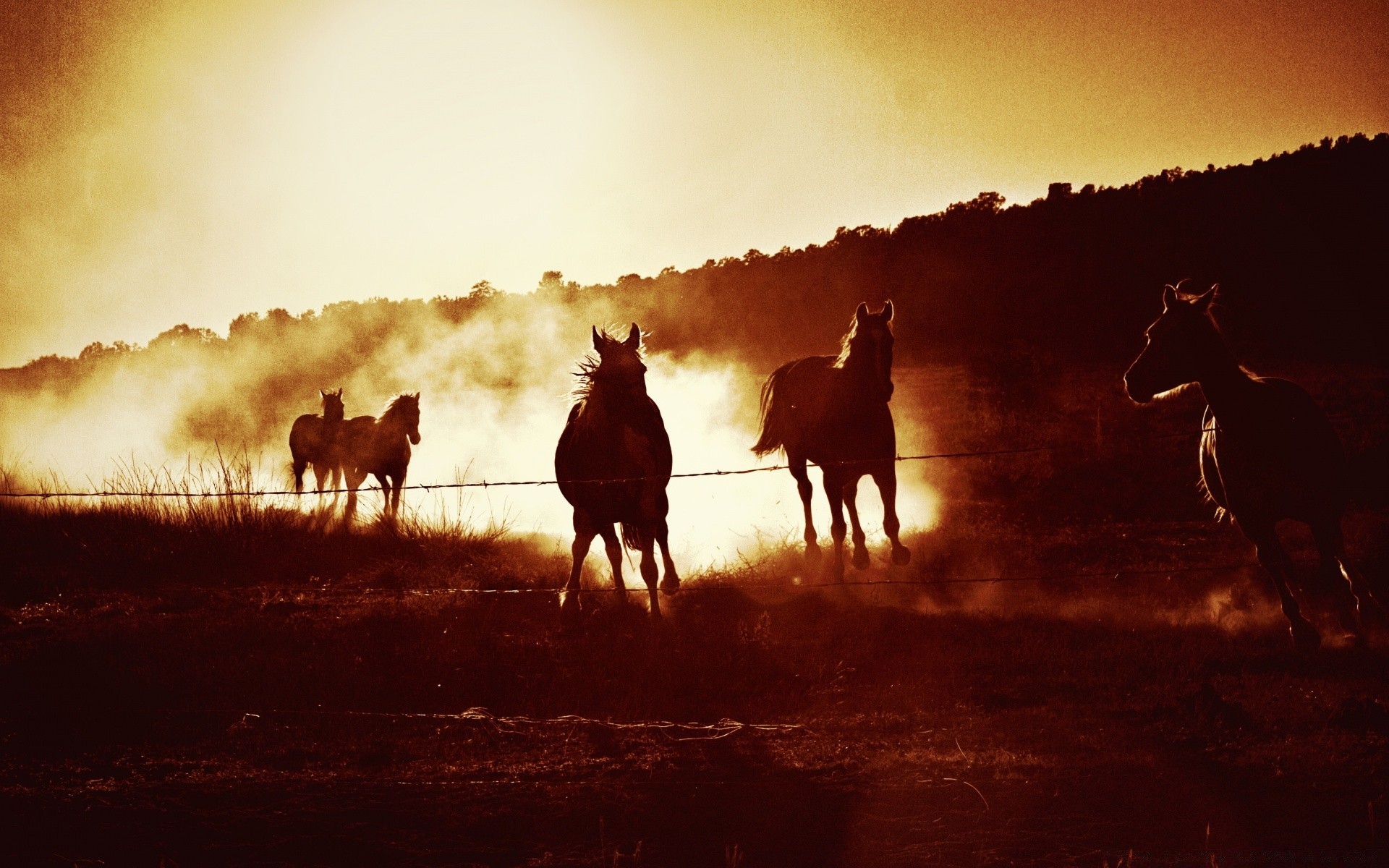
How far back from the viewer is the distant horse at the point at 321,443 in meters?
22.3

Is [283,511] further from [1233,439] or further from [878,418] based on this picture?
[1233,439]

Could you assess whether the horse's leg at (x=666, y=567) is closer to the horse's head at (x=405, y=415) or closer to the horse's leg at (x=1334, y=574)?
the horse's leg at (x=1334, y=574)

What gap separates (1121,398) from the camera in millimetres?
34406

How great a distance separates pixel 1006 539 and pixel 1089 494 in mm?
5827

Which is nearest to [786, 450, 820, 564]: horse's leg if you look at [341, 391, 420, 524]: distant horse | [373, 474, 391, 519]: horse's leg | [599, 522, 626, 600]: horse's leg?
[599, 522, 626, 600]: horse's leg

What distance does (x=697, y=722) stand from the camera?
706cm

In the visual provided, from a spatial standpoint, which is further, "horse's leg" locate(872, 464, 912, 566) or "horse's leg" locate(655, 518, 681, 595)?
"horse's leg" locate(872, 464, 912, 566)

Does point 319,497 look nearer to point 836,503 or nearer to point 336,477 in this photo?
point 336,477

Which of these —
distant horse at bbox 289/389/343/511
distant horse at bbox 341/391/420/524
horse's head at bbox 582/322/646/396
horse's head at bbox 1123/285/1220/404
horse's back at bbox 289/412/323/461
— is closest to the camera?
horse's head at bbox 1123/285/1220/404

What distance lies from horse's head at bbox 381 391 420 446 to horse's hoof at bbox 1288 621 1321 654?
55.7 feet

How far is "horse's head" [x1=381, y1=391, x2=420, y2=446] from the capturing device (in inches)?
826

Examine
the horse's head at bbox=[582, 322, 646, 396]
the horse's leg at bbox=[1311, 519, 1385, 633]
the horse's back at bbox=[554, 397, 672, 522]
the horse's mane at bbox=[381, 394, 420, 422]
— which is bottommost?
the horse's leg at bbox=[1311, 519, 1385, 633]

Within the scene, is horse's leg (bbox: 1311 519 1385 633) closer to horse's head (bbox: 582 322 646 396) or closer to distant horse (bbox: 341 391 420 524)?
horse's head (bbox: 582 322 646 396)

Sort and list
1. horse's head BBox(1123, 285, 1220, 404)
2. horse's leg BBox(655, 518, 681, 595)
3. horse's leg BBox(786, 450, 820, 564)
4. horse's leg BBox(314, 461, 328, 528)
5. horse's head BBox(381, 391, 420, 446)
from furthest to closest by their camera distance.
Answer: horse's head BBox(381, 391, 420, 446) < horse's leg BBox(314, 461, 328, 528) < horse's leg BBox(786, 450, 820, 564) < horse's leg BBox(655, 518, 681, 595) < horse's head BBox(1123, 285, 1220, 404)
